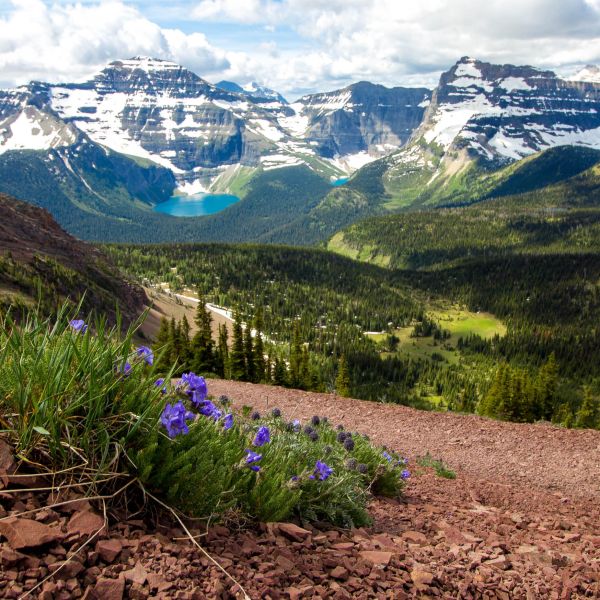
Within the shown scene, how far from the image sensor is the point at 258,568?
4.73 metres

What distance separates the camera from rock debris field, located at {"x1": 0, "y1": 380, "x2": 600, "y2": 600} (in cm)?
397

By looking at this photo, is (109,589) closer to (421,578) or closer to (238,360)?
(421,578)

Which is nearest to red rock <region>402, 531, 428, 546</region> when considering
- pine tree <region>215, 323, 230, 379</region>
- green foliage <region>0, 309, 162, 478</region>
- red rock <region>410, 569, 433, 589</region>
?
red rock <region>410, 569, 433, 589</region>

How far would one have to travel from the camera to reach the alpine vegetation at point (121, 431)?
4.70 m

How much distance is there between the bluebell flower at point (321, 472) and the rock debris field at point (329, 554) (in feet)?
2.02

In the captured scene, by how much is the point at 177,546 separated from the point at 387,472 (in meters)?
5.64

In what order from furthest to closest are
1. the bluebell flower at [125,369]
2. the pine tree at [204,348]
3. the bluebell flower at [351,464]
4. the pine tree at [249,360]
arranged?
1. the pine tree at [249,360]
2. the pine tree at [204,348]
3. the bluebell flower at [351,464]
4. the bluebell flower at [125,369]

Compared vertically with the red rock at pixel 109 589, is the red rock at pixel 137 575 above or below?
below

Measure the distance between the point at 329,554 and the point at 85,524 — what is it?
2.48 m

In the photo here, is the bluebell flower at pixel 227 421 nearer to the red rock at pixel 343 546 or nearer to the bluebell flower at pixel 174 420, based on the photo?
the bluebell flower at pixel 174 420

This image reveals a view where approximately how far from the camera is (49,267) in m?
90.6

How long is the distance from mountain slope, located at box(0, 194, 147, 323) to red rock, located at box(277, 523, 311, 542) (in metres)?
64.4

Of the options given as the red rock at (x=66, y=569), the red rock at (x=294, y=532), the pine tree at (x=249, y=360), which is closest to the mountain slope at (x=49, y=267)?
the pine tree at (x=249, y=360)

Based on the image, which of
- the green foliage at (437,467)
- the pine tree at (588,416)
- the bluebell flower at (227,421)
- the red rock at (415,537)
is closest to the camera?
the bluebell flower at (227,421)
